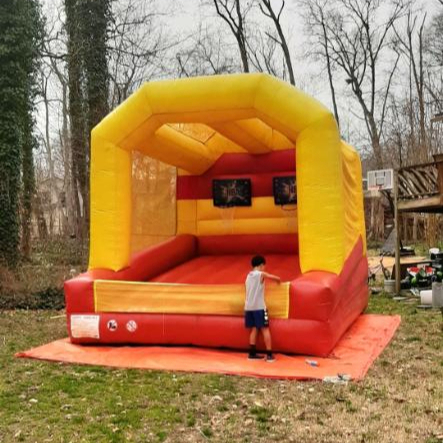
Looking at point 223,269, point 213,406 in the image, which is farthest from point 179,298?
point 213,406

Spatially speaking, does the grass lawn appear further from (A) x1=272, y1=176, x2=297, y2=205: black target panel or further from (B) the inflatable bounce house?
(A) x1=272, y1=176, x2=297, y2=205: black target panel

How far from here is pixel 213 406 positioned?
13.7 ft

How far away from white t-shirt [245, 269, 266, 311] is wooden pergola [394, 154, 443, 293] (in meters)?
5.03

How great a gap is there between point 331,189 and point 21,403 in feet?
11.1

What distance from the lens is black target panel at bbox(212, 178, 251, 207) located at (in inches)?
339

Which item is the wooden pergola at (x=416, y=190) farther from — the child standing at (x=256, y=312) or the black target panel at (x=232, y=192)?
the child standing at (x=256, y=312)

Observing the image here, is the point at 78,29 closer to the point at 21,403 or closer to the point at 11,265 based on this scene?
the point at 11,265

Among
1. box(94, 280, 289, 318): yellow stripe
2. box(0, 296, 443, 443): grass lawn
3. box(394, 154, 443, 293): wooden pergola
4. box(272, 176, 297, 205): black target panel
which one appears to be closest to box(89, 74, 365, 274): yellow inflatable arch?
box(94, 280, 289, 318): yellow stripe

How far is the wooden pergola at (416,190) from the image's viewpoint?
9844 mm

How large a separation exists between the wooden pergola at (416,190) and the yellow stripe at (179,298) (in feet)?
16.2

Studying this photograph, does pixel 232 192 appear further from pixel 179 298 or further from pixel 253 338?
pixel 253 338

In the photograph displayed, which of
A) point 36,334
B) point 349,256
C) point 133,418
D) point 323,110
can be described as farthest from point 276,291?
point 36,334

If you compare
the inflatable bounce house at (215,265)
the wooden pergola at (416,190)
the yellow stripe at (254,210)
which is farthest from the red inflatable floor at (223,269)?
the wooden pergola at (416,190)

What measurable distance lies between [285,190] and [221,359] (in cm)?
340
